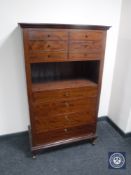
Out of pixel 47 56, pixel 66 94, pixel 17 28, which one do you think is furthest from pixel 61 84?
pixel 17 28

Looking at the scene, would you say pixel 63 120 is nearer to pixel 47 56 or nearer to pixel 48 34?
pixel 47 56

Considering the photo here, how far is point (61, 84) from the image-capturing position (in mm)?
1742

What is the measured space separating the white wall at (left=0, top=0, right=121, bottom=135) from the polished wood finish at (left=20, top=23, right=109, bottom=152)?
26 centimetres

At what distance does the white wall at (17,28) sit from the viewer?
5.45 ft

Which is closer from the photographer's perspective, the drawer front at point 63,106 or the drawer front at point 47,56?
the drawer front at point 47,56

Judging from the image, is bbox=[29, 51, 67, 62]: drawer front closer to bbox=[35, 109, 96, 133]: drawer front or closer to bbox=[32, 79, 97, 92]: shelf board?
bbox=[32, 79, 97, 92]: shelf board

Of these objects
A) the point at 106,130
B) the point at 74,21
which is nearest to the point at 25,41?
the point at 74,21

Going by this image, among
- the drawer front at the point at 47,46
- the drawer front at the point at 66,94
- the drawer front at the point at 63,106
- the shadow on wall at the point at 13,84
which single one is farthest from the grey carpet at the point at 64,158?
the drawer front at the point at 47,46

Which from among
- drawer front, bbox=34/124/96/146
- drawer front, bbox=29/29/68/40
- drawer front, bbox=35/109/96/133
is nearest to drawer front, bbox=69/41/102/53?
drawer front, bbox=29/29/68/40

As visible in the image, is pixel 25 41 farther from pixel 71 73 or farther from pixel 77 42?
pixel 71 73

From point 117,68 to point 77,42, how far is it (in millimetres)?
921

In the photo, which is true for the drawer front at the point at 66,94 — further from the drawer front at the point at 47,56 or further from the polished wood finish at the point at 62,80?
the drawer front at the point at 47,56

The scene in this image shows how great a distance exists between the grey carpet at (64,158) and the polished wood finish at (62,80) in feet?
0.48

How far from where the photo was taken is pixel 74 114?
5.99 ft
